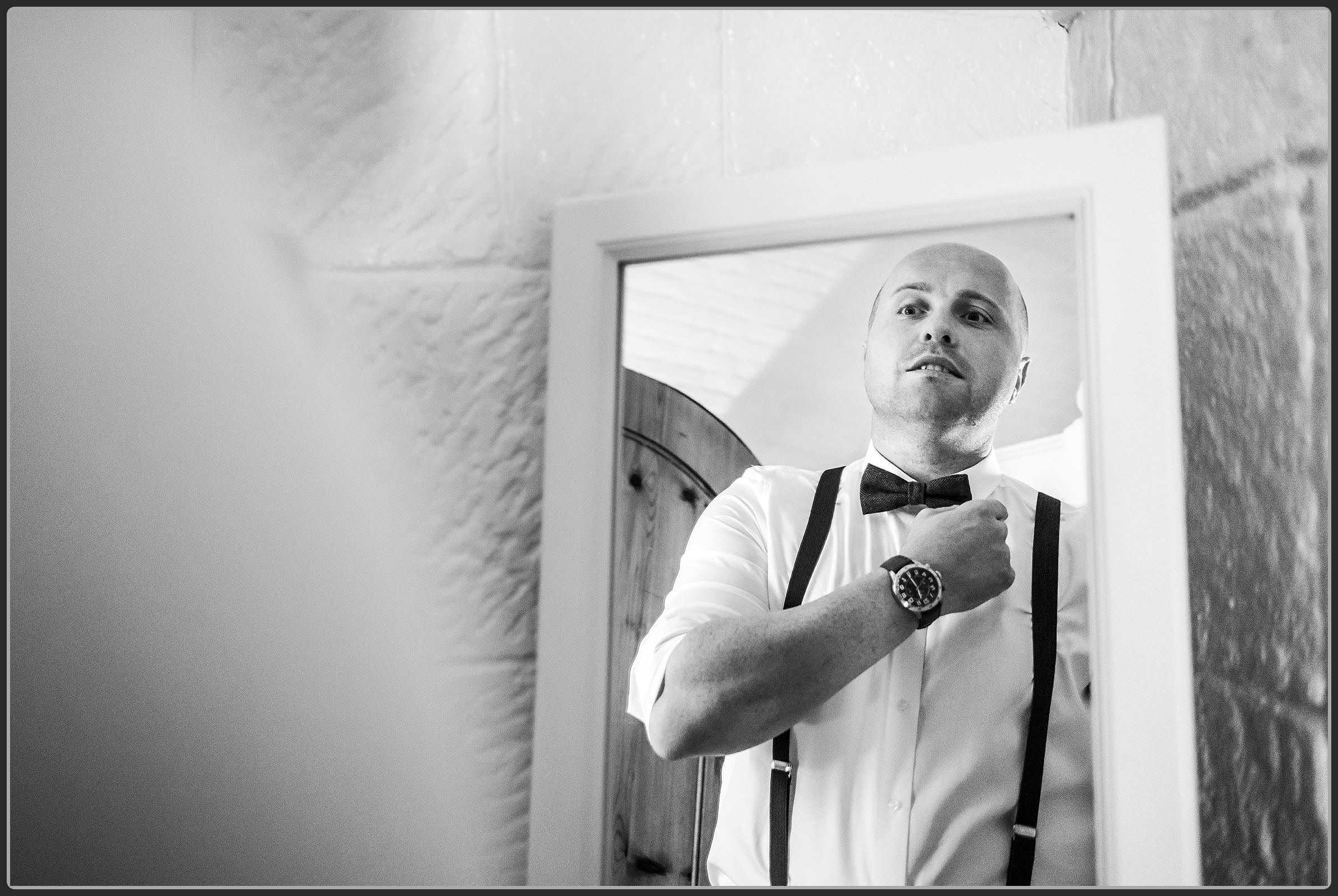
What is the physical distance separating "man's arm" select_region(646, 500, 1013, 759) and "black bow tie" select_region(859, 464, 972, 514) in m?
0.01

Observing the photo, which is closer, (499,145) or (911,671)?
(911,671)

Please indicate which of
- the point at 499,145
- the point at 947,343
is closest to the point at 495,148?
the point at 499,145

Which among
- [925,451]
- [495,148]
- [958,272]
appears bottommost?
[925,451]

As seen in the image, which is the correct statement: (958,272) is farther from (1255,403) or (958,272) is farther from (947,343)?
(1255,403)

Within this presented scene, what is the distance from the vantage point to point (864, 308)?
0.67m

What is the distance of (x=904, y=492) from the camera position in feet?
2.11

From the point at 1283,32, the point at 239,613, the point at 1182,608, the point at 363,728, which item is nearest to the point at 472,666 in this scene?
the point at 363,728

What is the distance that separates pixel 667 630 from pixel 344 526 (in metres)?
0.32

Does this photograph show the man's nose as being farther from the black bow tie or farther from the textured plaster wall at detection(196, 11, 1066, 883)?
the textured plaster wall at detection(196, 11, 1066, 883)

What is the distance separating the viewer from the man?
0.60 meters

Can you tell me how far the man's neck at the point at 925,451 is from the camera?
640 mm

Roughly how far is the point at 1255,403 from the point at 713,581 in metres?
0.40

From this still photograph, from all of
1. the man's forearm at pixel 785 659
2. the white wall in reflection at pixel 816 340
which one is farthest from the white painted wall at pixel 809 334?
the man's forearm at pixel 785 659

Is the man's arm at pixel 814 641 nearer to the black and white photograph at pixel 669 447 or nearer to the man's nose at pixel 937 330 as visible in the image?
the black and white photograph at pixel 669 447
